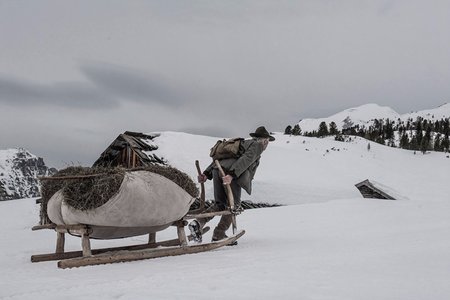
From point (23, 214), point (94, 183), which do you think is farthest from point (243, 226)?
point (23, 214)

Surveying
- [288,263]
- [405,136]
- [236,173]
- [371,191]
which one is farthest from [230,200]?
[405,136]

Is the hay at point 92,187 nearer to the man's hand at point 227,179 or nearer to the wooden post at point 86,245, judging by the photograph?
→ the wooden post at point 86,245

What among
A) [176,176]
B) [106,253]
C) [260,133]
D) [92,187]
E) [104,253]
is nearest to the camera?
[92,187]

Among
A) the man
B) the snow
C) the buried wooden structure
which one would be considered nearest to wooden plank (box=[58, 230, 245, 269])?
the buried wooden structure

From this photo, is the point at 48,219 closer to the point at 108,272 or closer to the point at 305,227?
the point at 108,272

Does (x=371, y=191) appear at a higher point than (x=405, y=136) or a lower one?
lower

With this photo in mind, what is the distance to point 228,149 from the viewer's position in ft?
25.1

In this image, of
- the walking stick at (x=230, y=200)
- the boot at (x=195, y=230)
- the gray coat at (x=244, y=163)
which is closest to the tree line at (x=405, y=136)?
the gray coat at (x=244, y=163)

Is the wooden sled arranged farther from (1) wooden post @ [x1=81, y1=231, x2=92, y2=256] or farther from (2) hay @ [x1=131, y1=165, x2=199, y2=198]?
(2) hay @ [x1=131, y1=165, x2=199, y2=198]

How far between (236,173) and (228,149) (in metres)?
0.44

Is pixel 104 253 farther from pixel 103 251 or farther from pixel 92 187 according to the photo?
pixel 92 187

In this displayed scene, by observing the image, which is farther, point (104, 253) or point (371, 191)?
point (371, 191)

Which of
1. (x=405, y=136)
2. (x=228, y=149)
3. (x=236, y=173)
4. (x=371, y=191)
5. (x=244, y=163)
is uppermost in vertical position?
(x=405, y=136)

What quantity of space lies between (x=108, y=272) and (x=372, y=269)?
2.56 m
